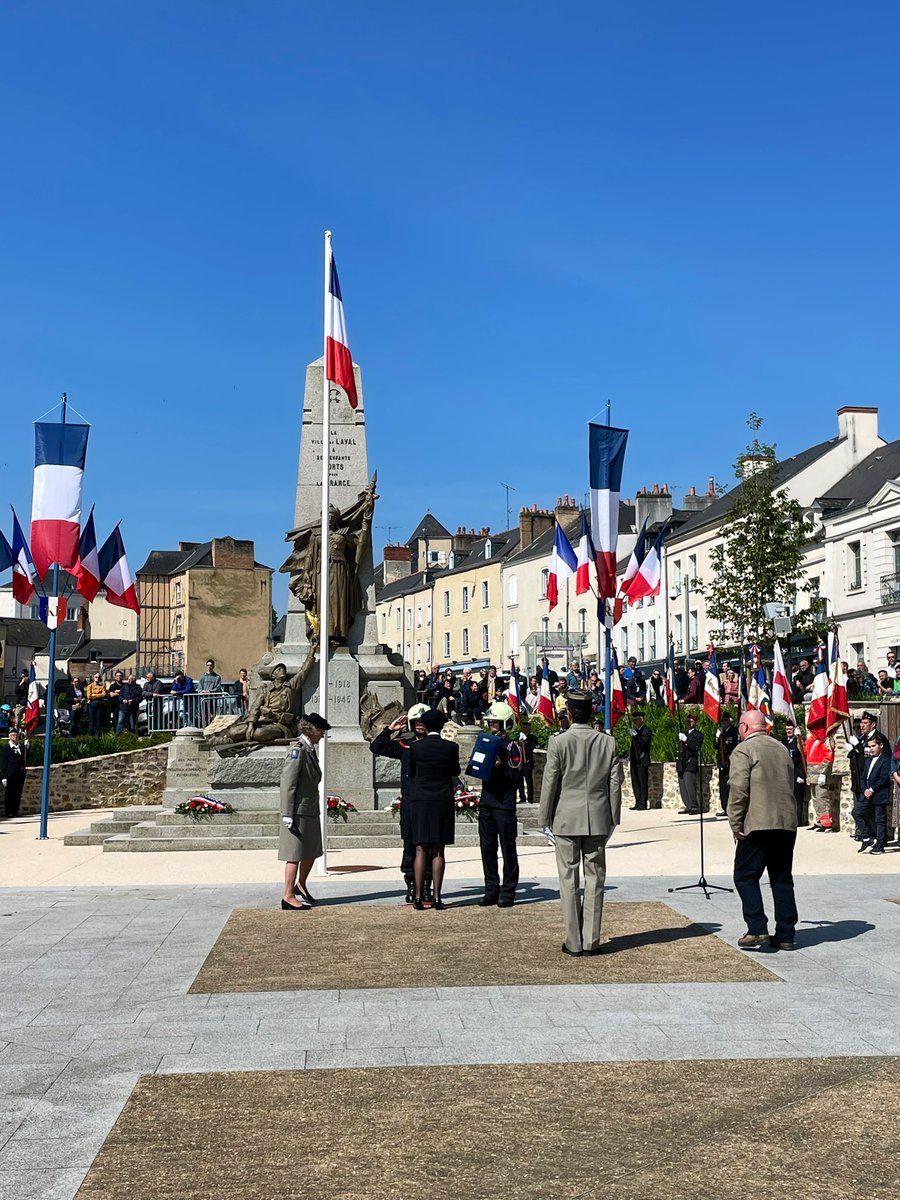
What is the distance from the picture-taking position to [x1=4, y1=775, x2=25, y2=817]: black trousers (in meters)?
24.3

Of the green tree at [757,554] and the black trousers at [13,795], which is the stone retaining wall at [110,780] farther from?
the green tree at [757,554]

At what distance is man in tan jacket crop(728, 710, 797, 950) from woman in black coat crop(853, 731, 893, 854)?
743 centimetres

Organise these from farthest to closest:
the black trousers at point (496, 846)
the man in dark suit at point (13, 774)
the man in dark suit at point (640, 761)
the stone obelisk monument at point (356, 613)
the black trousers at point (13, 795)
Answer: the man in dark suit at point (640, 761), the black trousers at point (13, 795), the man in dark suit at point (13, 774), the stone obelisk monument at point (356, 613), the black trousers at point (496, 846)

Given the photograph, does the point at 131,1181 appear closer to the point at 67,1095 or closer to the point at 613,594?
the point at 67,1095

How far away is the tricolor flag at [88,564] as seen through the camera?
23625 mm

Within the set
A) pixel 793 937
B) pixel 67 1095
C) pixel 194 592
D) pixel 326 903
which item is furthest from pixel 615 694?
pixel 194 592

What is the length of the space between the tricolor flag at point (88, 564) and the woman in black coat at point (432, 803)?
13.2m

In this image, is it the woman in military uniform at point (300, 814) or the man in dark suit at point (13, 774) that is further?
the man in dark suit at point (13, 774)

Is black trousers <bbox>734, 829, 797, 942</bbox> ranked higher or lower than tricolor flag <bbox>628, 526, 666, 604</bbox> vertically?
lower

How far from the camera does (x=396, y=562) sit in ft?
309

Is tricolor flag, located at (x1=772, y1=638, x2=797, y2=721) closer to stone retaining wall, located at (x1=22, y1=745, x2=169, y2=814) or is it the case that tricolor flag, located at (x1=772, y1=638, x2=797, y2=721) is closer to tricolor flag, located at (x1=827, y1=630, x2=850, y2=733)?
tricolor flag, located at (x1=827, y1=630, x2=850, y2=733)

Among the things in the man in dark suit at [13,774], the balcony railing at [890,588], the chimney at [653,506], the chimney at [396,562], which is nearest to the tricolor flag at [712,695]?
the man in dark suit at [13,774]

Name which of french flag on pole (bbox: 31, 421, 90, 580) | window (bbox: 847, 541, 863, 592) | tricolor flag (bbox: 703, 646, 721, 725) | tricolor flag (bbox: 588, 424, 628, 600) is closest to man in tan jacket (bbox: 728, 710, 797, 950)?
tricolor flag (bbox: 588, 424, 628, 600)

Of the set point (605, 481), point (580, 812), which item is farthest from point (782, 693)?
point (580, 812)
